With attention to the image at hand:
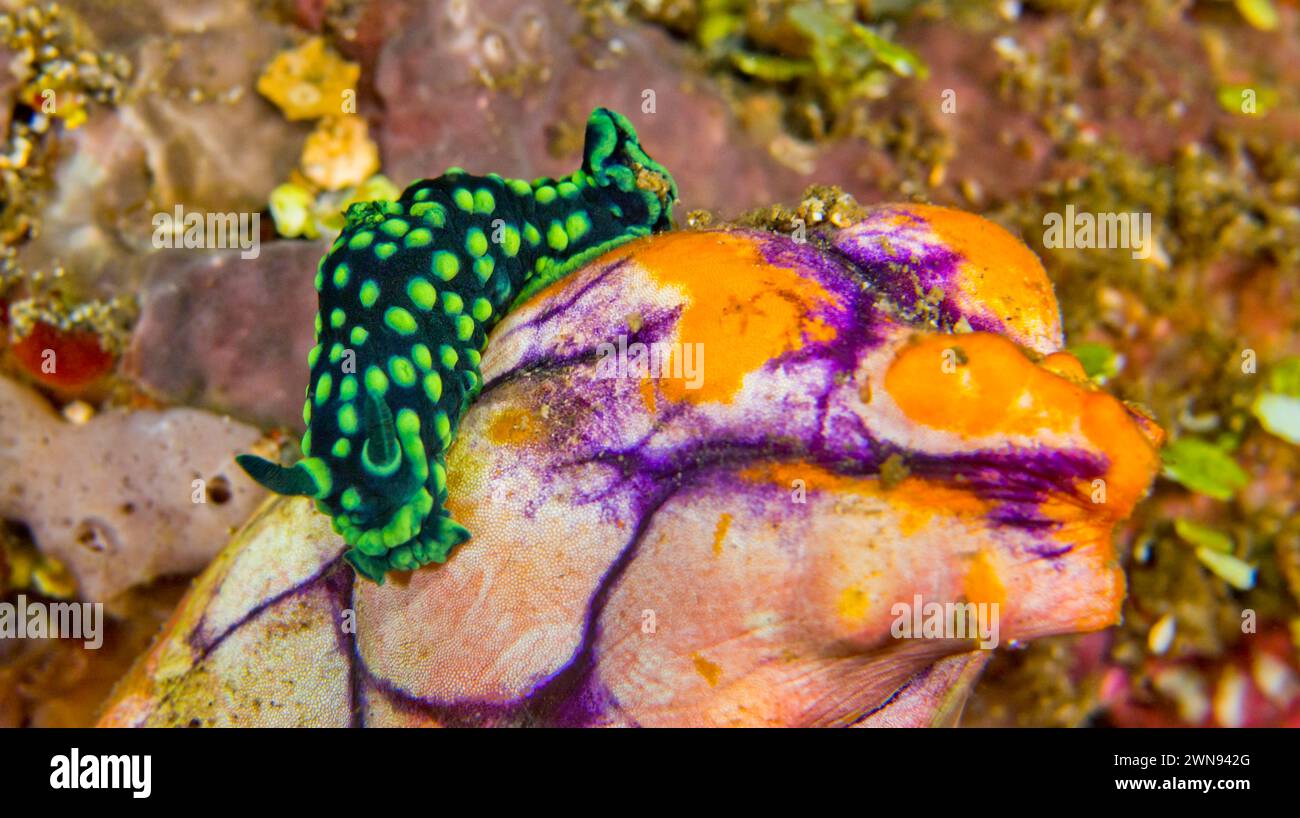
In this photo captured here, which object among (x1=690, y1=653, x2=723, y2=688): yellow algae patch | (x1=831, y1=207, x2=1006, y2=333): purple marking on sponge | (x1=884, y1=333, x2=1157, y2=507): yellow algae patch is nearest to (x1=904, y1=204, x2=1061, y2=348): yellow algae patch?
(x1=831, y1=207, x2=1006, y2=333): purple marking on sponge

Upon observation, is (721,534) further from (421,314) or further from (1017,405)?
(421,314)

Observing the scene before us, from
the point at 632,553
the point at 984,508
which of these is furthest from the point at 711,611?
the point at 984,508

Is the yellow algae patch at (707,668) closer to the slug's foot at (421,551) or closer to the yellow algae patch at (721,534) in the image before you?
the yellow algae patch at (721,534)

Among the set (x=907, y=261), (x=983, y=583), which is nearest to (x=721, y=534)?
(x=983, y=583)

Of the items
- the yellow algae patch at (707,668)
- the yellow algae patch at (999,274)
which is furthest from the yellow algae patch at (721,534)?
the yellow algae patch at (999,274)

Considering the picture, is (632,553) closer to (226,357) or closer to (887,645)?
(887,645)
